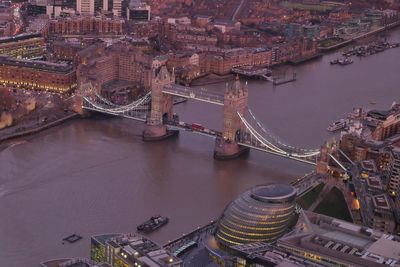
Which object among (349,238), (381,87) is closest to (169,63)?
(381,87)

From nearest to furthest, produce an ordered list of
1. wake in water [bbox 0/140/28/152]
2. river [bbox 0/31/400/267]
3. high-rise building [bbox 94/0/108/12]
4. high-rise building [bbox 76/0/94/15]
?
river [bbox 0/31/400/267] → wake in water [bbox 0/140/28/152] → high-rise building [bbox 76/0/94/15] → high-rise building [bbox 94/0/108/12]

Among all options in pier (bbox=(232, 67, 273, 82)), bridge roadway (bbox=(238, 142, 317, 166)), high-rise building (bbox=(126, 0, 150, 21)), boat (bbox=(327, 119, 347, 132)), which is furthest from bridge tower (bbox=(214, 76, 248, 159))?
high-rise building (bbox=(126, 0, 150, 21))

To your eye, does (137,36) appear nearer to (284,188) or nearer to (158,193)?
(158,193)

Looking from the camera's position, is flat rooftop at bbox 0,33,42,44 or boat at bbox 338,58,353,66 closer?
flat rooftop at bbox 0,33,42,44

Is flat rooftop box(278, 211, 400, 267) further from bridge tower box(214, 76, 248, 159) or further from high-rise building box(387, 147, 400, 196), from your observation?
bridge tower box(214, 76, 248, 159)

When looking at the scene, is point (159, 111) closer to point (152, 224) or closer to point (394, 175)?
point (152, 224)

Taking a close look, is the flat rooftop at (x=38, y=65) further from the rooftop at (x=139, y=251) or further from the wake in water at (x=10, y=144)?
the rooftop at (x=139, y=251)

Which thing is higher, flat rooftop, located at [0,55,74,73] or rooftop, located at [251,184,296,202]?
flat rooftop, located at [0,55,74,73]

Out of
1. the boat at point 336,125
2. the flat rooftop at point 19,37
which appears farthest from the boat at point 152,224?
the flat rooftop at point 19,37
